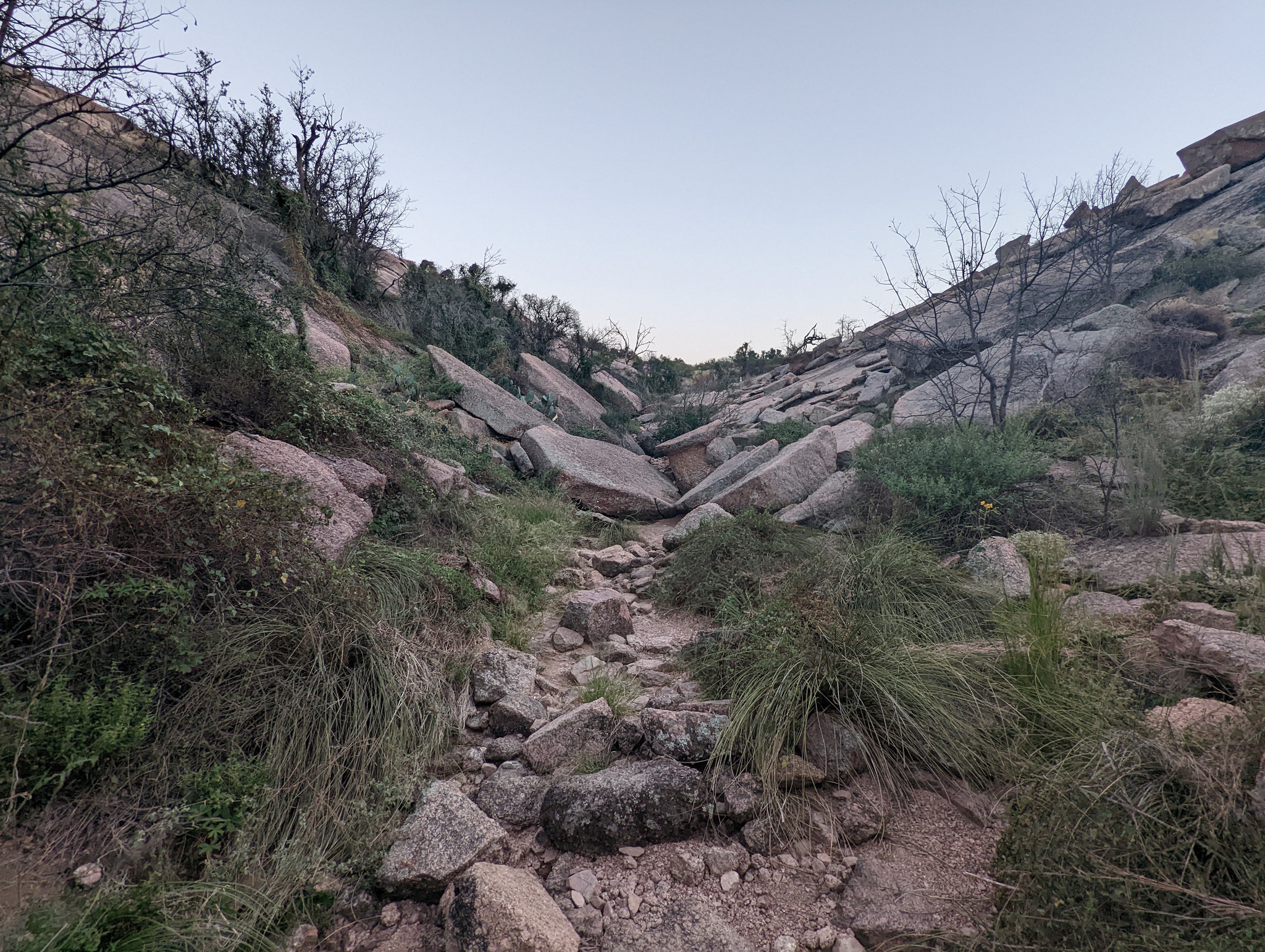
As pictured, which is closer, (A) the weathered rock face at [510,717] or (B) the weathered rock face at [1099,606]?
(A) the weathered rock face at [510,717]

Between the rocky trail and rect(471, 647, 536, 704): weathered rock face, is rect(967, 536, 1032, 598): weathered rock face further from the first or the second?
rect(471, 647, 536, 704): weathered rock face

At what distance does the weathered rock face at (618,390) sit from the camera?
14.6 m

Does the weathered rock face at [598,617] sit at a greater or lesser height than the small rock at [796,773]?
greater

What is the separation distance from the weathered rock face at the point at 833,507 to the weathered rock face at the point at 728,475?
1.35 metres

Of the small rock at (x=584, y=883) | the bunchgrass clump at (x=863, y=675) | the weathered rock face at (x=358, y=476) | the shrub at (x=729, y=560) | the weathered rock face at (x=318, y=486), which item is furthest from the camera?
the shrub at (x=729, y=560)

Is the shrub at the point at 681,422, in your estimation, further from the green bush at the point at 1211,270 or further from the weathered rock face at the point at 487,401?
the green bush at the point at 1211,270

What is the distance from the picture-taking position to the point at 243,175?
9.02m

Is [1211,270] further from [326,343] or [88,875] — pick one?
[88,875]

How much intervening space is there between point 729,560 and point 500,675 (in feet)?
7.74

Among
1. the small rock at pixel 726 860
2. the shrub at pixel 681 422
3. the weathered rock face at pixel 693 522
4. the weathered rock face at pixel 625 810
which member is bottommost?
the small rock at pixel 726 860

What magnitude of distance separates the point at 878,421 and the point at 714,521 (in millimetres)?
4887

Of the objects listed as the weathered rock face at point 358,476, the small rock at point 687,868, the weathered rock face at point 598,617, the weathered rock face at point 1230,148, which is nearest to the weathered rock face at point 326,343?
the weathered rock face at point 358,476

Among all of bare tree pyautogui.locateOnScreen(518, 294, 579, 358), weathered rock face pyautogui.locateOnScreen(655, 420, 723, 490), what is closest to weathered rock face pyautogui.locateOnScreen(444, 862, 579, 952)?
weathered rock face pyautogui.locateOnScreen(655, 420, 723, 490)

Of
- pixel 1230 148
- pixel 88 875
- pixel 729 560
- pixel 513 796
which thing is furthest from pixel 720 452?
pixel 1230 148
